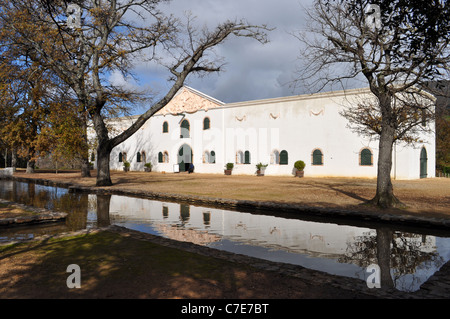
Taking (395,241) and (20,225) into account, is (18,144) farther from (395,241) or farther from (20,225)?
(395,241)

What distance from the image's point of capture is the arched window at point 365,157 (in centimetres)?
2339

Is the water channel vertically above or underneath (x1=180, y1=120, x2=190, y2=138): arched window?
underneath

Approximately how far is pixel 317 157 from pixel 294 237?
1900 cm

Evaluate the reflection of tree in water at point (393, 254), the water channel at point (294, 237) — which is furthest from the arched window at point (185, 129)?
the reflection of tree in water at point (393, 254)

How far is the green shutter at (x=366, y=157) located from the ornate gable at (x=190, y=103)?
13.7m

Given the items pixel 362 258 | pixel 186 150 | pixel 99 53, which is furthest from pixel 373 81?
pixel 186 150

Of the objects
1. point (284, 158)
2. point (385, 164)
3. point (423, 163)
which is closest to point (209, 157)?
point (284, 158)

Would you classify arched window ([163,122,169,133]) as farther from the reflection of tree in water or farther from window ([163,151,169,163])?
the reflection of tree in water

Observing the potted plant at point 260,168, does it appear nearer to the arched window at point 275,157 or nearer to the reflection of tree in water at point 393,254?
the arched window at point 275,157

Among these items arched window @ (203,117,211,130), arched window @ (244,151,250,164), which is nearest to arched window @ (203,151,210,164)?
arched window @ (203,117,211,130)

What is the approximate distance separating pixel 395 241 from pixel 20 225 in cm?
882

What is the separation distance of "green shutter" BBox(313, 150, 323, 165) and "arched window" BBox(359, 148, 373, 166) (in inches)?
114

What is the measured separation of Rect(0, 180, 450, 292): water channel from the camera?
18.0 ft
